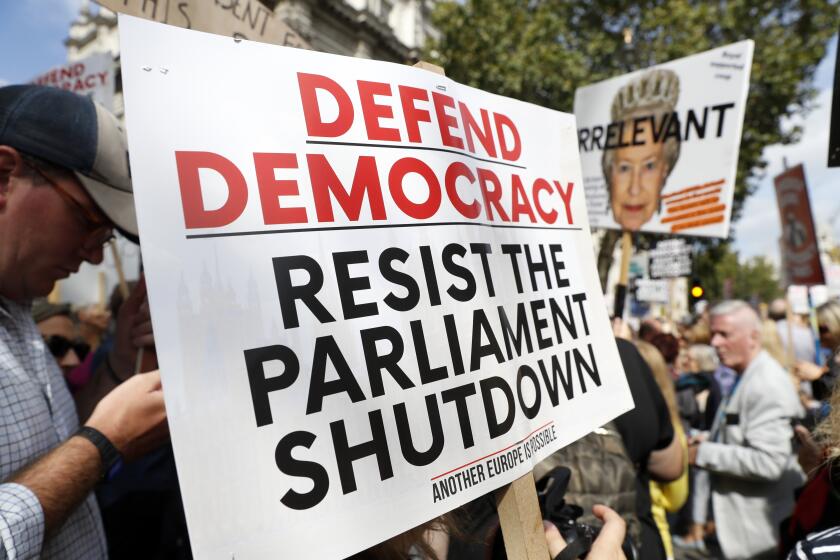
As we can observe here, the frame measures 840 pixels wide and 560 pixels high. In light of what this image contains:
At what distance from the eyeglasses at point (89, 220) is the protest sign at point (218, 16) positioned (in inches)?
26.8

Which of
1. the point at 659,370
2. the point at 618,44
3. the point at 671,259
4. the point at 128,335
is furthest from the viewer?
the point at 618,44

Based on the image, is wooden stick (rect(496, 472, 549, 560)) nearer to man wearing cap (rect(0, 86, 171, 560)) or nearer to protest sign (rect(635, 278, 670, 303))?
man wearing cap (rect(0, 86, 171, 560))

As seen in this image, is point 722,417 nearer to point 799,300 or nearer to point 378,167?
point 378,167

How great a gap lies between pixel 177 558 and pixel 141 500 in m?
0.28

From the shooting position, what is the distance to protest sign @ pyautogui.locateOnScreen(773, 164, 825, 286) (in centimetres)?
523

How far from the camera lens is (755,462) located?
9.35ft

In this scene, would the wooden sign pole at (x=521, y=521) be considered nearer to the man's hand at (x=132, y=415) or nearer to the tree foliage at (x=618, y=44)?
the man's hand at (x=132, y=415)

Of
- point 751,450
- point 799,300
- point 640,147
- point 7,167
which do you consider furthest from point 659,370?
point 799,300

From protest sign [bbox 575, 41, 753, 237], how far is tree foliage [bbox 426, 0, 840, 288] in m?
9.97

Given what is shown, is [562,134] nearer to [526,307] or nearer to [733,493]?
[526,307]

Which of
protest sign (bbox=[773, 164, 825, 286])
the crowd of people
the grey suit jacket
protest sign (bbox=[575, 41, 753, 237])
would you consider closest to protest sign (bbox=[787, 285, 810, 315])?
protest sign (bbox=[773, 164, 825, 286])

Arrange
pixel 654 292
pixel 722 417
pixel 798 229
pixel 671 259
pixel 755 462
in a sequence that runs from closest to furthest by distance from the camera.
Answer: pixel 755 462 < pixel 722 417 < pixel 798 229 < pixel 671 259 < pixel 654 292

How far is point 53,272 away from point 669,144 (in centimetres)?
316

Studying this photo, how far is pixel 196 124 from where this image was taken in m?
0.81
